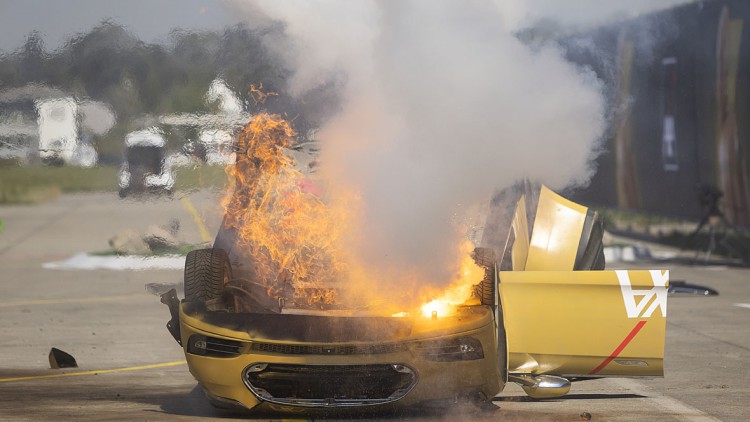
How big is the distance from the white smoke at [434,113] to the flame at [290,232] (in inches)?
6.1

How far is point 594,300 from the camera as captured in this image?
281 inches

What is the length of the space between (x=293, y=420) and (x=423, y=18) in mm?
3010

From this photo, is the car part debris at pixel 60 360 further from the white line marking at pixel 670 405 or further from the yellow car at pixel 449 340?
the white line marking at pixel 670 405

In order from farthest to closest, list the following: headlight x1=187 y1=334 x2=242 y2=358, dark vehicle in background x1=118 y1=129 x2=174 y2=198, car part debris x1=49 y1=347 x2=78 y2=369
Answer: dark vehicle in background x1=118 y1=129 x2=174 y2=198
car part debris x1=49 y1=347 x2=78 y2=369
headlight x1=187 y1=334 x2=242 y2=358

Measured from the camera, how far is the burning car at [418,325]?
6.71 m

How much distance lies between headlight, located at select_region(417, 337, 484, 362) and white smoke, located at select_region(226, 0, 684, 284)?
2.42ft

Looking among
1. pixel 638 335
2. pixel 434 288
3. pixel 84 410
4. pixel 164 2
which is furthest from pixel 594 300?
pixel 164 2

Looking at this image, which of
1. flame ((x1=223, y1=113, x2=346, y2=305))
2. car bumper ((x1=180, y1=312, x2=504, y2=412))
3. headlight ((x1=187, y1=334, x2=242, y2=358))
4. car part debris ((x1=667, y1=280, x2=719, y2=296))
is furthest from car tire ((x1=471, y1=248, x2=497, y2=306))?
car part debris ((x1=667, y1=280, x2=719, y2=296))

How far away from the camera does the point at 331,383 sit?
6.72m

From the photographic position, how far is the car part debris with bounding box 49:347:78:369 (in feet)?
30.7

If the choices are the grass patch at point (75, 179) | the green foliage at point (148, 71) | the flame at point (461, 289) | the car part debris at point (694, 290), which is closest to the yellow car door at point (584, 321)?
the flame at point (461, 289)

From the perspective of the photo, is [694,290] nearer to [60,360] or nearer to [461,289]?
[461,289]

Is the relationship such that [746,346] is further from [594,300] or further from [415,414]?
[415,414]

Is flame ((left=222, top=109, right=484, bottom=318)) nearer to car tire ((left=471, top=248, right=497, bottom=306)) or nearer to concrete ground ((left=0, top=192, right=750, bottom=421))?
car tire ((left=471, top=248, right=497, bottom=306))
